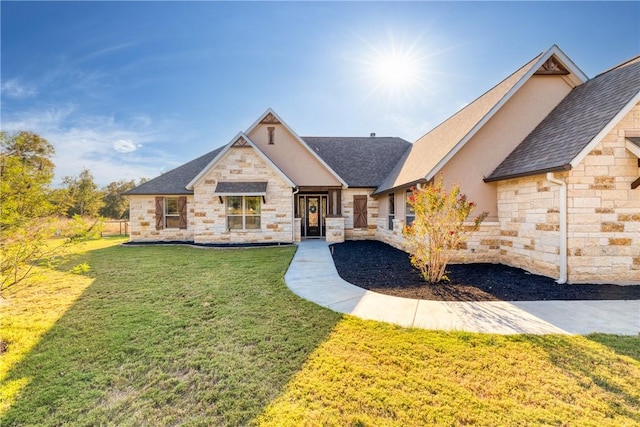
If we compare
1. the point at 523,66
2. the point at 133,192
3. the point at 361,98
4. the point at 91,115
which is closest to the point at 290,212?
the point at 361,98

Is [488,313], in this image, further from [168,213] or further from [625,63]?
[168,213]

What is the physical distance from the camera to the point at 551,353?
135 inches

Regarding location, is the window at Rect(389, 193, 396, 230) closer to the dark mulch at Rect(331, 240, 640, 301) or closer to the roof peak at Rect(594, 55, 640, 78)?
the dark mulch at Rect(331, 240, 640, 301)

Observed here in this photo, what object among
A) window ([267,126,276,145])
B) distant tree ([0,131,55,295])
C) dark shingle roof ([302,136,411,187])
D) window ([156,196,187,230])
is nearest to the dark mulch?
distant tree ([0,131,55,295])

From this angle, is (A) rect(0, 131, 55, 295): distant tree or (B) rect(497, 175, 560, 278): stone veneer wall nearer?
(A) rect(0, 131, 55, 295): distant tree

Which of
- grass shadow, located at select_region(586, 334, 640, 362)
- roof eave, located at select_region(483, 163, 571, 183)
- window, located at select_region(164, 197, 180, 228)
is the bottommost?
grass shadow, located at select_region(586, 334, 640, 362)

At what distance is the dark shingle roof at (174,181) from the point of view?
1512 centimetres

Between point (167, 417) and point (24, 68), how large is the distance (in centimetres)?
1175

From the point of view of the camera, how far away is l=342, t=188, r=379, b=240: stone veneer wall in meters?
15.9

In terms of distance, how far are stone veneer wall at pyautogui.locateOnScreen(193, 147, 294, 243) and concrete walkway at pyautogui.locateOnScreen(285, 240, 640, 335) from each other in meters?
8.08

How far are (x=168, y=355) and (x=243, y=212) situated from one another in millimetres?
11074

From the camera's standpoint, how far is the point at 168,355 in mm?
3527

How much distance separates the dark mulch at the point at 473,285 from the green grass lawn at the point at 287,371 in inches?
79.5

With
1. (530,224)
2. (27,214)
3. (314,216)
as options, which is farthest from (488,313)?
(314,216)
